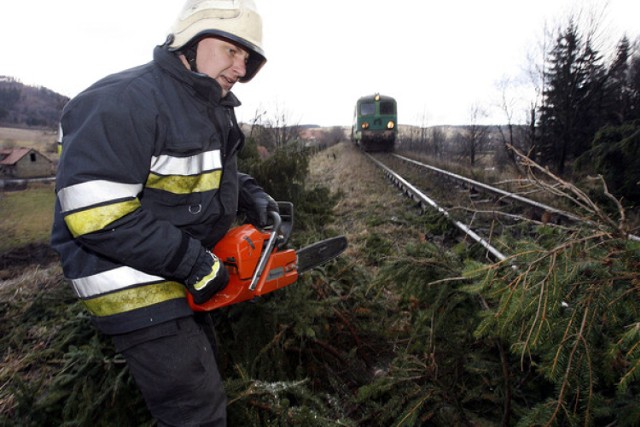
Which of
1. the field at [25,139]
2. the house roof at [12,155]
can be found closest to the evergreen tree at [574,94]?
the field at [25,139]

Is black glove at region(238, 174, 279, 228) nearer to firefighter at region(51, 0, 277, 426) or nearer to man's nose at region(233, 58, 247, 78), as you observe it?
firefighter at region(51, 0, 277, 426)

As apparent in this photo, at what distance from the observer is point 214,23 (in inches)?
66.2

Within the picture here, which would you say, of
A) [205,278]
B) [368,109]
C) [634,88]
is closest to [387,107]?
[368,109]

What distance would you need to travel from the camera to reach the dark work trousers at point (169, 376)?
151 cm

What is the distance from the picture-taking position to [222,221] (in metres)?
1.81

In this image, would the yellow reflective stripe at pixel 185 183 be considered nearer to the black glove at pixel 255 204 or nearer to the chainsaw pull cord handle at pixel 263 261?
the chainsaw pull cord handle at pixel 263 261

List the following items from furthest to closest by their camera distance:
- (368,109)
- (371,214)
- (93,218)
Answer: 1. (368,109)
2. (371,214)
3. (93,218)

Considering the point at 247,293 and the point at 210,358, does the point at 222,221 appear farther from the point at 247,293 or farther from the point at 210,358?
the point at 210,358

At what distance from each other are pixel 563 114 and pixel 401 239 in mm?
17936

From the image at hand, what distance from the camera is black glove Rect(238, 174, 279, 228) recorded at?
93.8 inches

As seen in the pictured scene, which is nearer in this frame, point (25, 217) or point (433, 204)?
point (433, 204)

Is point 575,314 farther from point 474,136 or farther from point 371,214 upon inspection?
point 474,136

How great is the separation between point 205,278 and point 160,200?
1.34 ft

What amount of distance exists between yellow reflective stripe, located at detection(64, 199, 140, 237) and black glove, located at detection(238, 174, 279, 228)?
1101 millimetres
